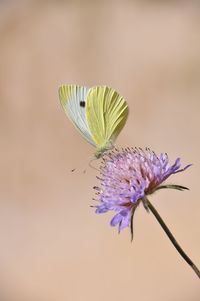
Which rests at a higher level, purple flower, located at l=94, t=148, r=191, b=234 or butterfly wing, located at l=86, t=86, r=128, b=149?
butterfly wing, located at l=86, t=86, r=128, b=149

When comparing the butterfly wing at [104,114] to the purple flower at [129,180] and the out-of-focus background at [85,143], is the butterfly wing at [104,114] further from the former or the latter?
the out-of-focus background at [85,143]

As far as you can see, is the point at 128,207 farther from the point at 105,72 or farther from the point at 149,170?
the point at 105,72

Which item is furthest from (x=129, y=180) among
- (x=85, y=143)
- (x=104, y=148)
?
(x=85, y=143)

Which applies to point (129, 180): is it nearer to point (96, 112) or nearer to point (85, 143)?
point (96, 112)

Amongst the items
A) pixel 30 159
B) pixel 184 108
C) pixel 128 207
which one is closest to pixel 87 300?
pixel 30 159

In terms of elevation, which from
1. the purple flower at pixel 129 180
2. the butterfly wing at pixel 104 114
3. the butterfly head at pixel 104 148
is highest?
the butterfly wing at pixel 104 114

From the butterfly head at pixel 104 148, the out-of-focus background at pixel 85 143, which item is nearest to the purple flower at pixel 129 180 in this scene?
the butterfly head at pixel 104 148

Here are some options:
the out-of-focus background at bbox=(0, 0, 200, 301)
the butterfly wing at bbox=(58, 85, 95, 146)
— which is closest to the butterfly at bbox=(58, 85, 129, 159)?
the butterfly wing at bbox=(58, 85, 95, 146)

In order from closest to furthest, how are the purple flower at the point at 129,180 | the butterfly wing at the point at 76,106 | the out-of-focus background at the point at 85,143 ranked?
the purple flower at the point at 129,180, the butterfly wing at the point at 76,106, the out-of-focus background at the point at 85,143

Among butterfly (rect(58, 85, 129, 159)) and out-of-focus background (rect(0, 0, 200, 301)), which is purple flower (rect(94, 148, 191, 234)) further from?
out-of-focus background (rect(0, 0, 200, 301))
